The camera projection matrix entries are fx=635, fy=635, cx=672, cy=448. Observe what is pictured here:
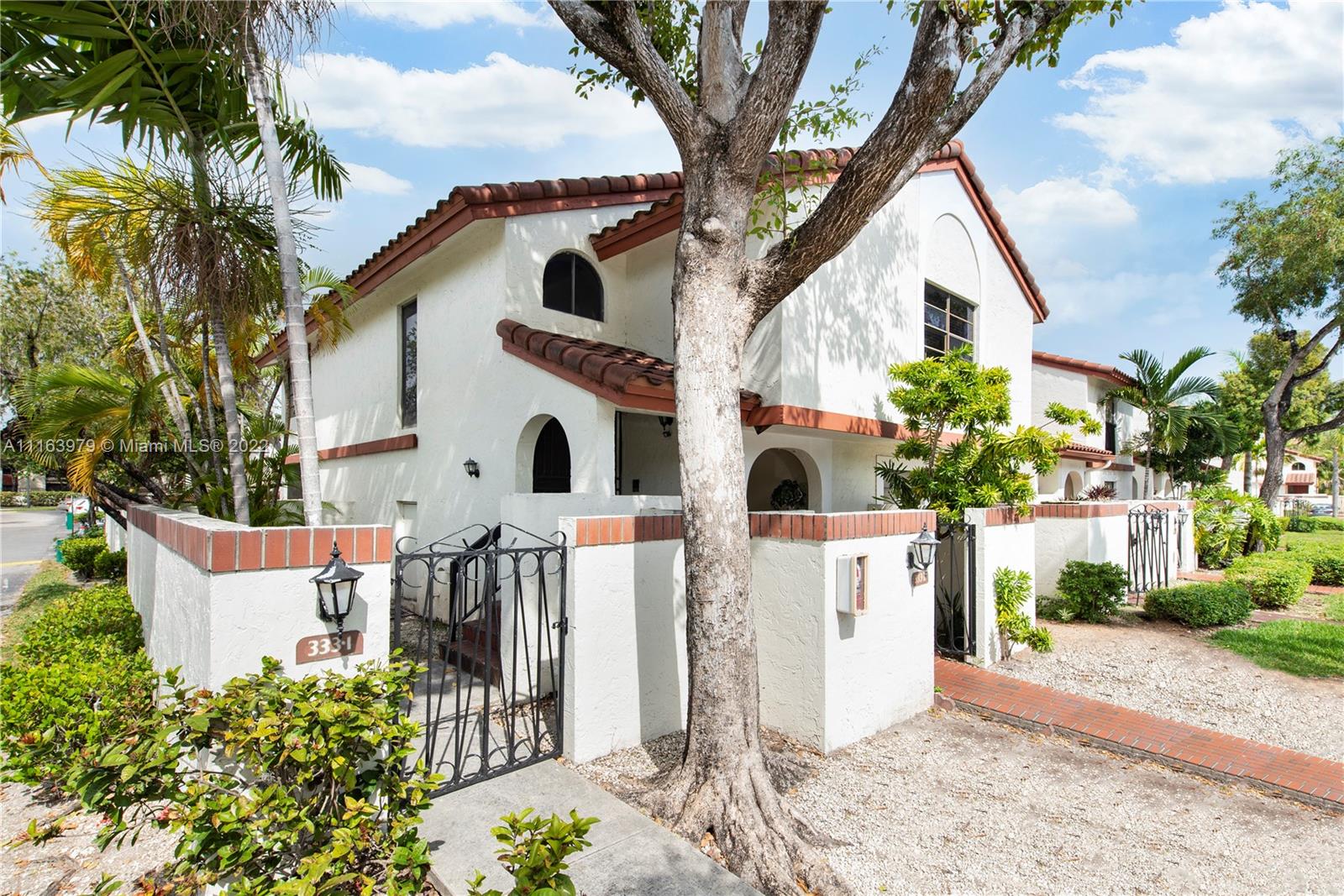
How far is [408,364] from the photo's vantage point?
11.6 metres

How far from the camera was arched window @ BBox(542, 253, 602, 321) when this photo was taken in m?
9.59

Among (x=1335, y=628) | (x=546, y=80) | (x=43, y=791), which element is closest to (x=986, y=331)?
(x=1335, y=628)

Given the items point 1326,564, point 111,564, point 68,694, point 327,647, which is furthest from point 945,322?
point 111,564

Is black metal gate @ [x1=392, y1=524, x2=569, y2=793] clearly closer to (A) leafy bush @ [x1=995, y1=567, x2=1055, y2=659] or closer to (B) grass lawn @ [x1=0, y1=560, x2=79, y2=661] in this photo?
(A) leafy bush @ [x1=995, y1=567, x2=1055, y2=659]

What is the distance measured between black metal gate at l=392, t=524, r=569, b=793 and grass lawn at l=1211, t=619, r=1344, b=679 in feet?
Answer: 31.4

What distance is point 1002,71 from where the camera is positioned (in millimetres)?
5504

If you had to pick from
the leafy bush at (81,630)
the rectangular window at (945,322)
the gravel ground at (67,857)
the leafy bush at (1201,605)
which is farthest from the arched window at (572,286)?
the leafy bush at (1201,605)

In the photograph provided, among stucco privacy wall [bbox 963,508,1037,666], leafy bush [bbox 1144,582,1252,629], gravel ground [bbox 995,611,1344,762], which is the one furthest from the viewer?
leafy bush [bbox 1144,582,1252,629]

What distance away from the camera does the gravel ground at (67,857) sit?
12.4ft

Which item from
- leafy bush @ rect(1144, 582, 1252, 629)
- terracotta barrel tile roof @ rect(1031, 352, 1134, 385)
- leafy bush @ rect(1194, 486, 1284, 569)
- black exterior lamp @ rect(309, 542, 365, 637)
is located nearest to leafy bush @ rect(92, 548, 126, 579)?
black exterior lamp @ rect(309, 542, 365, 637)

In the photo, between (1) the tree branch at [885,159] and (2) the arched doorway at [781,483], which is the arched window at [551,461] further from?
(1) the tree branch at [885,159]

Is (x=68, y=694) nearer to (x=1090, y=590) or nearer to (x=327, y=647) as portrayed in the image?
(x=327, y=647)

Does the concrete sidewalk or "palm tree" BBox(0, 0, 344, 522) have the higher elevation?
"palm tree" BBox(0, 0, 344, 522)

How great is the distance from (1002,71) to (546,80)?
5317 millimetres
